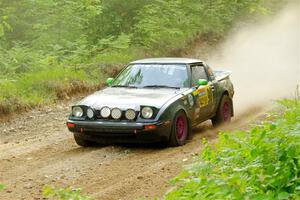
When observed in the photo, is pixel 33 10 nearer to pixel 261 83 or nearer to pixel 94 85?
pixel 94 85

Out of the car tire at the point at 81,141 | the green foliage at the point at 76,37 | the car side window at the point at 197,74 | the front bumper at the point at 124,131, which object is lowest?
the car tire at the point at 81,141

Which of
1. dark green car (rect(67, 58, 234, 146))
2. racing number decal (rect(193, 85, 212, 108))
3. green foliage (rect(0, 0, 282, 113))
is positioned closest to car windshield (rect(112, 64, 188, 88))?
dark green car (rect(67, 58, 234, 146))

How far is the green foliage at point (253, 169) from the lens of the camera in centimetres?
354

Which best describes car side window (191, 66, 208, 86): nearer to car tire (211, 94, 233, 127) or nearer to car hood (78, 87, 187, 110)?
car hood (78, 87, 187, 110)

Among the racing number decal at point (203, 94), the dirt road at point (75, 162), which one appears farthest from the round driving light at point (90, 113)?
the racing number decal at point (203, 94)

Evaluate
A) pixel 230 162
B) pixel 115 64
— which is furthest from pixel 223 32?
pixel 230 162

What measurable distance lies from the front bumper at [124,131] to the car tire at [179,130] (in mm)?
136

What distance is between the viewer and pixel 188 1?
2114 cm

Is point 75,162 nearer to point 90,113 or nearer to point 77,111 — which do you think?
point 90,113

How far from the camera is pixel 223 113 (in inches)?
432

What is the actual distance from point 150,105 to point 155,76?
1367 millimetres

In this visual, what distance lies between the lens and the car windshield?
31.3ft

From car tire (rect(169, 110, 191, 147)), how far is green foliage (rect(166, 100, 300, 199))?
4057mm

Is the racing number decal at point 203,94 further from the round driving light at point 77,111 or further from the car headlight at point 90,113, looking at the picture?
the round driving light at point 77,111
